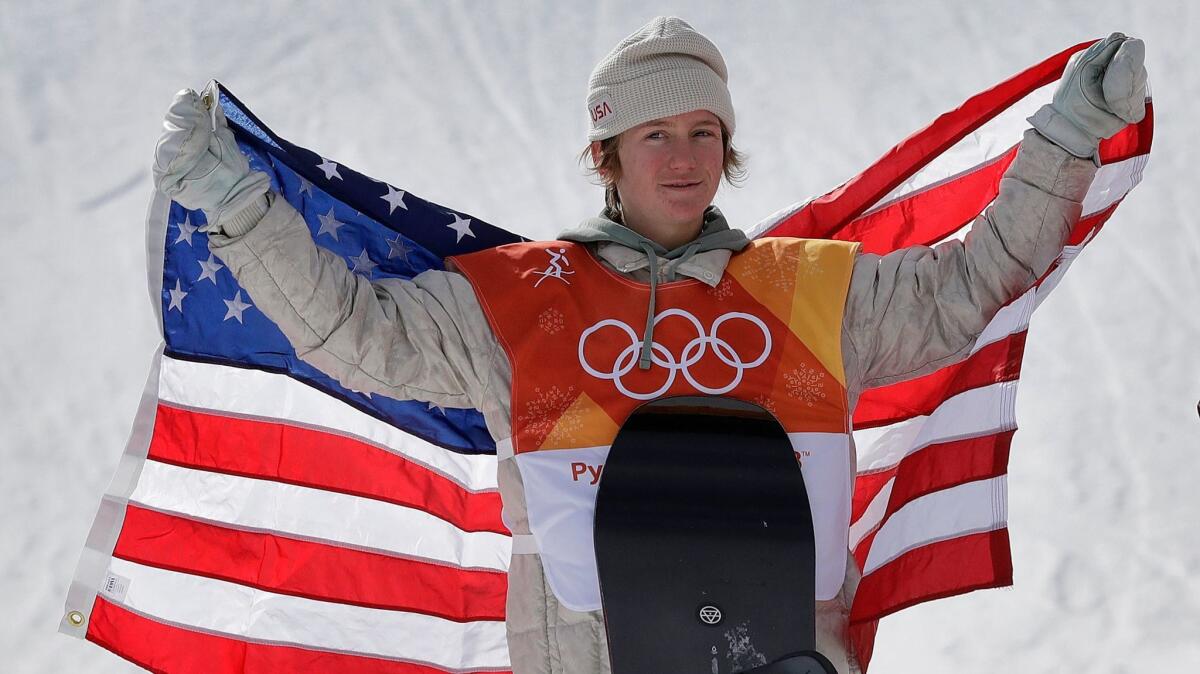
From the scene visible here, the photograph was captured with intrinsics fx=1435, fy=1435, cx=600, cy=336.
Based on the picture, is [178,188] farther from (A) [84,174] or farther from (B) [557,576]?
(A) [84,174]

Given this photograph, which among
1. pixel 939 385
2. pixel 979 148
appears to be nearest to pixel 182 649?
pixel 939 385

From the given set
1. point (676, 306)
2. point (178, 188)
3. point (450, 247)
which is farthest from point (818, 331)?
point (178, 188)

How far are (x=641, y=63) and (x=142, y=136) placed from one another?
6.73ft

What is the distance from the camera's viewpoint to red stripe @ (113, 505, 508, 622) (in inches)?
98.3

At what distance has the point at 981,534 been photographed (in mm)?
2197

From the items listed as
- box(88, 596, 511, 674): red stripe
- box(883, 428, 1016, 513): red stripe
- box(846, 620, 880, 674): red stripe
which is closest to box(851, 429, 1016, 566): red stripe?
box(883, 428, 1016, 513): red stripe

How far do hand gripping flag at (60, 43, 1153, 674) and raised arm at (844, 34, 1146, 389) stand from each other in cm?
18

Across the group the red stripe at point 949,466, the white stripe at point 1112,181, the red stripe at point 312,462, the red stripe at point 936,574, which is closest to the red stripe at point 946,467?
the red stripe at point 949,466

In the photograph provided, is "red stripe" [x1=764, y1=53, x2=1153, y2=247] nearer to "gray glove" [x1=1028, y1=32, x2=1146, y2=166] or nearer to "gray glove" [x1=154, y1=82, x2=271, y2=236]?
"gray glove" [x1=1028, y1=32, x2=1146, y2=166]

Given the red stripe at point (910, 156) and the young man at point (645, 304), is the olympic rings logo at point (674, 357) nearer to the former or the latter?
the young man at point (645, 304)

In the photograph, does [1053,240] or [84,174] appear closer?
[1053,240]

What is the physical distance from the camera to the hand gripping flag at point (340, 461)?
94.7 inches

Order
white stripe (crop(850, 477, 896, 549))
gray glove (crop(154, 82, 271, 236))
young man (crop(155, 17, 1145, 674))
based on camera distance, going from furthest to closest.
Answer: white stripe (crop(850, 477, 896, 549)) → young man (crop(155, 17, 1145, 674)) → gray glove (crop(154, 82, 271, 236))

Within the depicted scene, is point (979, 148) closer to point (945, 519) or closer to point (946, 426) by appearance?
point (946, 426)
